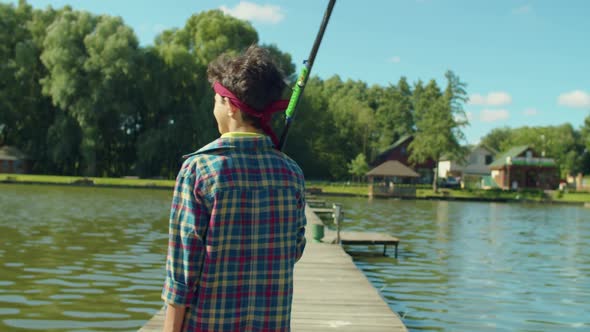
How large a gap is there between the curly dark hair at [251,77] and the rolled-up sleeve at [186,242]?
36 centimetres

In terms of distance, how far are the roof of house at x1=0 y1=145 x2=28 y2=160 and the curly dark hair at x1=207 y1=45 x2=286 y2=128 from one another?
59.0m

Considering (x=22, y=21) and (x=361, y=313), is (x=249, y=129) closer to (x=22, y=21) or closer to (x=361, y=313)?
(x=361, y=313)

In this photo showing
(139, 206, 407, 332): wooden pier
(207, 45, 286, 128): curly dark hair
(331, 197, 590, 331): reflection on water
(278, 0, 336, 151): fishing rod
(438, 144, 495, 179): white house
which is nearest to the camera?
(207, 45, 286, 128): curly dark hair

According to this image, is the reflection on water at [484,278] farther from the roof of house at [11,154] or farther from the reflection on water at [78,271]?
the roof of house at [11,154]

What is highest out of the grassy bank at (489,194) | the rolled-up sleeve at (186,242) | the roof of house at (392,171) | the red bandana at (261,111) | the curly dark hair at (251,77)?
the roof of house at (392,171)

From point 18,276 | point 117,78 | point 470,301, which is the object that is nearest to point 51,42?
point 117,78

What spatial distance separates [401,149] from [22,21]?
136 feet

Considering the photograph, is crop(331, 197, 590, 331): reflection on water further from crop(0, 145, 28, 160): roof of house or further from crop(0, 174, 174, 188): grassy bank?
crop(0, 145, 28, 160): roof of house

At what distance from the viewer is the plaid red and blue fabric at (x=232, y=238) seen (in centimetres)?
222

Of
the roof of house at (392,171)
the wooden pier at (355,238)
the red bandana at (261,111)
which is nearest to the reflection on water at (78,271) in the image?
the wooden pier at (355,238)

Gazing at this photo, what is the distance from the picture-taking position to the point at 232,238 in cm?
228

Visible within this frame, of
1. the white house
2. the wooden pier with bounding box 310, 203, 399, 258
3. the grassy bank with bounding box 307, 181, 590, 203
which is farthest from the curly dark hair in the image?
the white house

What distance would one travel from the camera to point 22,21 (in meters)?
57.8

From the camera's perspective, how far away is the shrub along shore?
48312 millimetres
